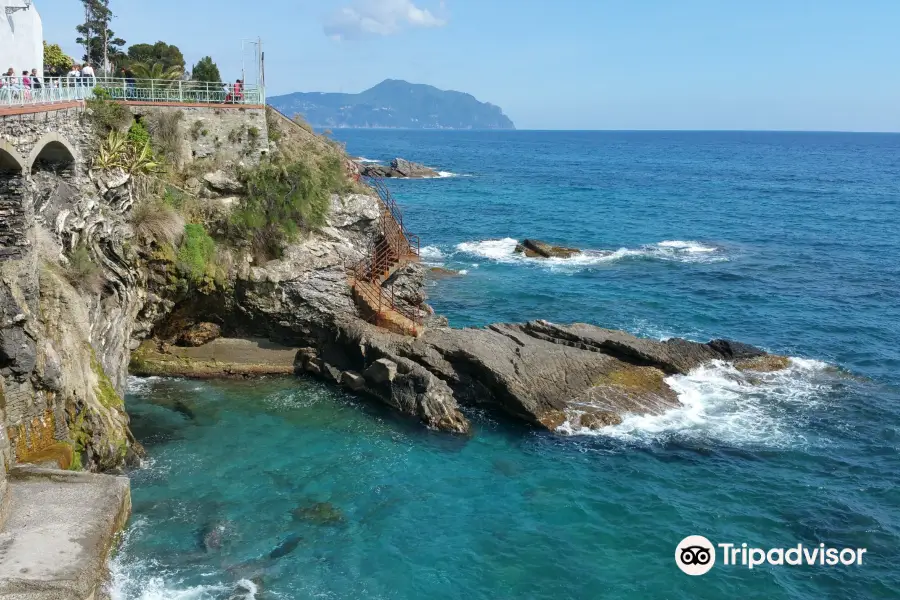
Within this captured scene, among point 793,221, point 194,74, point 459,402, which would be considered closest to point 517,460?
point 459,402

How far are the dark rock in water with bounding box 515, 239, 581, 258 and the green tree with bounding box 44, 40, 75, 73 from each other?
2911cm

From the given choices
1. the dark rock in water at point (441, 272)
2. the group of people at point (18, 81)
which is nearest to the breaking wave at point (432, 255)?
the dark rock in water at point (441, 272)

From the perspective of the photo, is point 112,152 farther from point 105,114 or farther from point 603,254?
point 603,254

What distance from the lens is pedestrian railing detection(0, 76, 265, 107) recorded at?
2297cm

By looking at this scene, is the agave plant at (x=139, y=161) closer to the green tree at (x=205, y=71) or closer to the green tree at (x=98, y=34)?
the green tree at (x=205, y=71)

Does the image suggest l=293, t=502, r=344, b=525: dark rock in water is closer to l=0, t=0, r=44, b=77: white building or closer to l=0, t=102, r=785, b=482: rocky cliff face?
l=0, t=102, r=785, b=482: rocky cliff face

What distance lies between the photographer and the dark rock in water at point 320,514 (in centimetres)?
1822

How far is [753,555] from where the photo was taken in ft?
57.4

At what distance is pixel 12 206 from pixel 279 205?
12177 millimetres

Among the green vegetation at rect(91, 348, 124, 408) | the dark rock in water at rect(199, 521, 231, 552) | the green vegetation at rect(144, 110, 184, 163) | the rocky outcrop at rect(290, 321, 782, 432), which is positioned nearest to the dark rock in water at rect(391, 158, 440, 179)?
the green vegetation at rect(144, 110, 184, 163)

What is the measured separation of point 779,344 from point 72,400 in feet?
90.9

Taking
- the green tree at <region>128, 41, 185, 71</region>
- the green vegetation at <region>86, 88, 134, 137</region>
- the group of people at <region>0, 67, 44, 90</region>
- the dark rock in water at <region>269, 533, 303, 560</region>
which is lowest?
the dark rock in water at <region>269, 533, 303, 560</region>

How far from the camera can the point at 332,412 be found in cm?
2430

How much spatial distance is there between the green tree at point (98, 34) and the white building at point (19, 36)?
17.9 m
